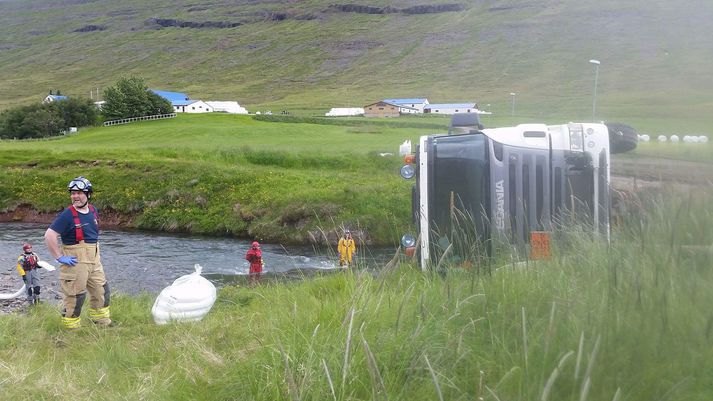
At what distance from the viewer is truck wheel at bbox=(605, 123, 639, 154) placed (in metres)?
9.68

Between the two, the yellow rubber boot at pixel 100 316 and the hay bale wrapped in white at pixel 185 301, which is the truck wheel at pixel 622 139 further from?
the yellow rubber boot at pixel 100 316

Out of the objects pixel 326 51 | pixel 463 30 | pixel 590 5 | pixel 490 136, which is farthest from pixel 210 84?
pixel 490 136

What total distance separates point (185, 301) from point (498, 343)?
6.69 m

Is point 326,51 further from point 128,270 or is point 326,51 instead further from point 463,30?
point 128,270

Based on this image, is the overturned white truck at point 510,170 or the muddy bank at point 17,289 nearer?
the overturned white truck at point 510,170

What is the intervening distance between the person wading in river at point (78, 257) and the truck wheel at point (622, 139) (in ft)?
26.2

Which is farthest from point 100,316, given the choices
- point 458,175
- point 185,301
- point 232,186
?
point 232,186

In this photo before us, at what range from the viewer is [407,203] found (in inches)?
1129

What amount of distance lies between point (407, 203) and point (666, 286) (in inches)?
1010

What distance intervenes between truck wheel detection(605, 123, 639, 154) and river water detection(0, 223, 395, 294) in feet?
24.2

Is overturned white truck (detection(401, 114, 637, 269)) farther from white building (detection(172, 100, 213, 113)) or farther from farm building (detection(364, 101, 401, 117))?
white building (detection(172, 100, 213, 113))

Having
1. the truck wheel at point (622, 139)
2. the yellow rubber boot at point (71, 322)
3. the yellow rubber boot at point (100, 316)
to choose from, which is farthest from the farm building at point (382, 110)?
the yellow rubber boot at point (71, 322)

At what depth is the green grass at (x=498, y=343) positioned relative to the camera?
2.67m

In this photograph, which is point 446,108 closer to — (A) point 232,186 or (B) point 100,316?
(A) point 232,186
